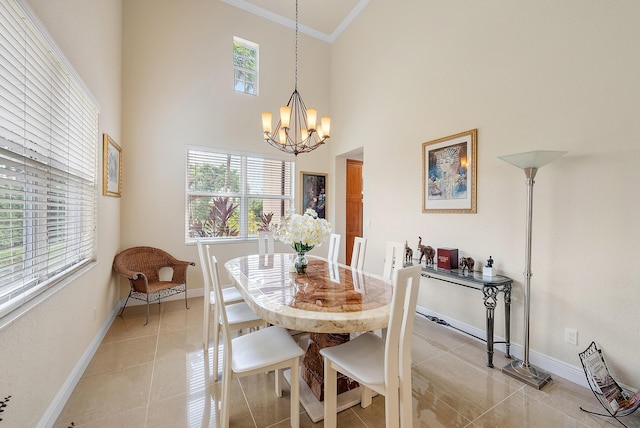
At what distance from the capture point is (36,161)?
1.53 meters

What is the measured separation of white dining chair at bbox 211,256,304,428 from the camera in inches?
58.1

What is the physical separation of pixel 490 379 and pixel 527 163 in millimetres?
1718

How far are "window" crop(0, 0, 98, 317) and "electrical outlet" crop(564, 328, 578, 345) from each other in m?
3.57

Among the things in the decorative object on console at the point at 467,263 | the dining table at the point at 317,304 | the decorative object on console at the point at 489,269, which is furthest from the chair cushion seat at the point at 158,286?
the decorative object on console at the point at 489,269

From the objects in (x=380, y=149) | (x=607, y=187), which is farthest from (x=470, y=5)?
(x=607, y=187)

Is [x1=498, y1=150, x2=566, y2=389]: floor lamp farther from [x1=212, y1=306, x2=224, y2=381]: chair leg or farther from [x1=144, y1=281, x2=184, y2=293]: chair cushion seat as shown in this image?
[x1=144, y1=281, x2=184, y2=293]: chair cushion seat

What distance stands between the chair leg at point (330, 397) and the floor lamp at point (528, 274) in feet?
5.20

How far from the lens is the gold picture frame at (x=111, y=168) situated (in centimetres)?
277

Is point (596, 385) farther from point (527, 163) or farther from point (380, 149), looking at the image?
point (380, 149)

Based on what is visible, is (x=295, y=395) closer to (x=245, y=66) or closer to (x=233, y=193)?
(x=233, y=193)

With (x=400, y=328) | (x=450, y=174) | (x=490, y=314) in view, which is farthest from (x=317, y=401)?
(x=450, y=174)

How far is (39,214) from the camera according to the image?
1611 mm

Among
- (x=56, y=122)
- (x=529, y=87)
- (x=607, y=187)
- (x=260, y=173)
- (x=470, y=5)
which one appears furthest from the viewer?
(x=260, y=173)

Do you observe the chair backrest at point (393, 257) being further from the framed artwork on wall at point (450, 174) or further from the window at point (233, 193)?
the window at point (233, 193)
